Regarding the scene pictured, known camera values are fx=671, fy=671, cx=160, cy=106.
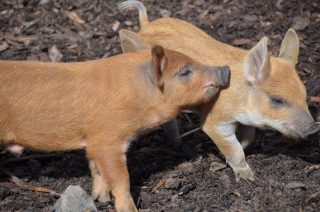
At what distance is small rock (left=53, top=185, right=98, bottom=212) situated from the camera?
5070 mm

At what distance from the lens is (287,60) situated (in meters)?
5.76

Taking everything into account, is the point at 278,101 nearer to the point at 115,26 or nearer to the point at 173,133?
the point at 173,133

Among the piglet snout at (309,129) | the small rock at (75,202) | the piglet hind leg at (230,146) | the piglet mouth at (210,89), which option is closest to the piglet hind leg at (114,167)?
the small rock at (75,202)

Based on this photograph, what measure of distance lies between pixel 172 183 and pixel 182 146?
0.88 meters

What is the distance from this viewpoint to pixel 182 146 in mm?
6457

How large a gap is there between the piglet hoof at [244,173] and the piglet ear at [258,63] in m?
0.74

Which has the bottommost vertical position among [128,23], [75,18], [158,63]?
[128,23]

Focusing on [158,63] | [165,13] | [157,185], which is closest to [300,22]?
[165,13]

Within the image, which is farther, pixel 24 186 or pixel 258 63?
pixel 24 186

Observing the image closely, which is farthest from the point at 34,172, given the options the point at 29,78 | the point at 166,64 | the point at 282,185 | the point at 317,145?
the point at 317,145

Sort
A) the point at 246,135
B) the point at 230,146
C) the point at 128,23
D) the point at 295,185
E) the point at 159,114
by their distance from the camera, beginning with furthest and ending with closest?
the point at 128,23
the point at 246,135
the point at 230,146
the point at 295,185
the point at 159,114

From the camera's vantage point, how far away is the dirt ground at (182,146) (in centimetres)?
543

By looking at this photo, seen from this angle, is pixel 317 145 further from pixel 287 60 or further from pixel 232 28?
pixel 232 28

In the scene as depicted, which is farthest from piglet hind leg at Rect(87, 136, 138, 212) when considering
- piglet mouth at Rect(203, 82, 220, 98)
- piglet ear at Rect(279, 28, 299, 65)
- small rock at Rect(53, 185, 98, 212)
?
piglet ear at Rect(279, 28, 299, 65)
